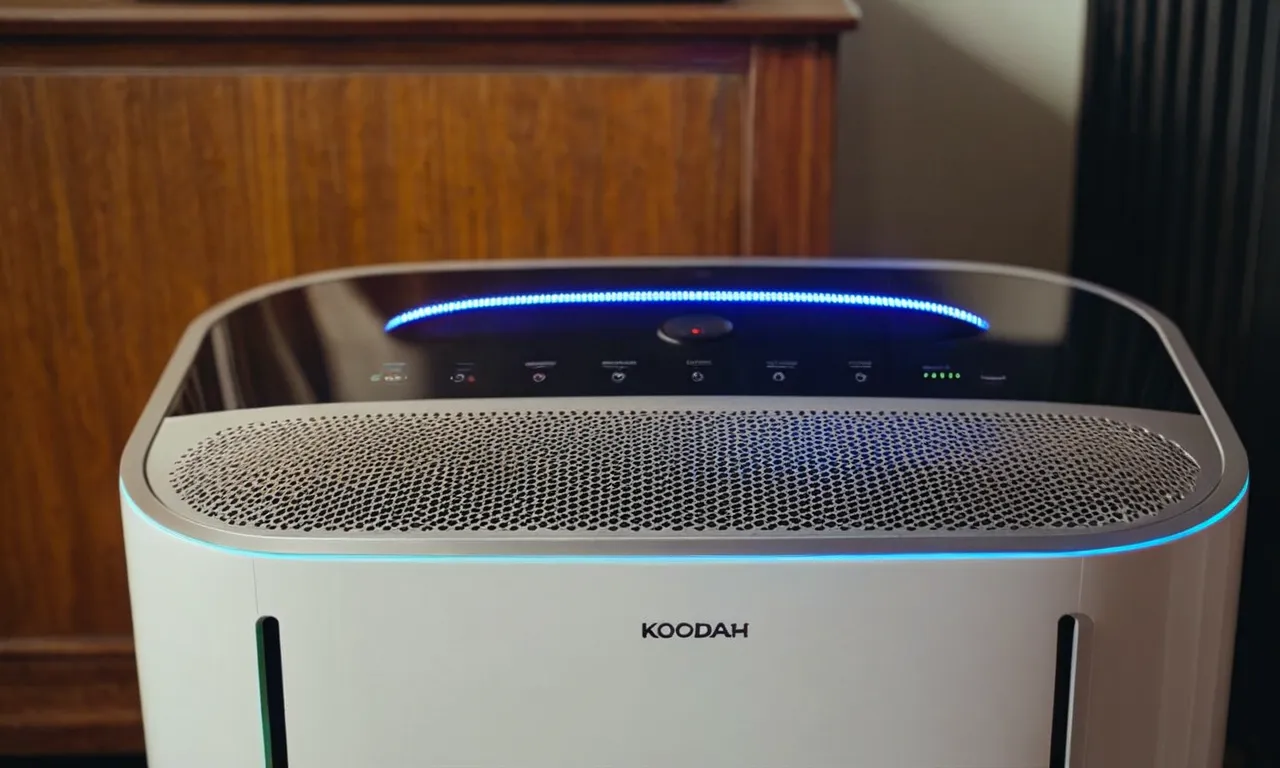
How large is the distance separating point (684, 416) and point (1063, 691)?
0.65 feet

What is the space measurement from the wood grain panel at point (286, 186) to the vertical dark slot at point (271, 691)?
42 centimetres

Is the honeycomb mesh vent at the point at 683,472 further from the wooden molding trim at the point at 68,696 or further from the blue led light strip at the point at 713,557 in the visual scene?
the wooden molding trim at the point at 68,696

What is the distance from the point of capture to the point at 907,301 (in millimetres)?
685

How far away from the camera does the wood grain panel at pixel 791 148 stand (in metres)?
0.82

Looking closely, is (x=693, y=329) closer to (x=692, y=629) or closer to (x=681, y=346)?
(x=681, y=346)

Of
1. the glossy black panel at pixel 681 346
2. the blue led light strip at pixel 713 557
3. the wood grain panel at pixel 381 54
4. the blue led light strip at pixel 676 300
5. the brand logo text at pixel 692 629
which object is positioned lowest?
the brand logo text at pixel 692 629

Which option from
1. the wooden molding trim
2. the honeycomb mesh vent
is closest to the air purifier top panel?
the honeycomb mesh vent

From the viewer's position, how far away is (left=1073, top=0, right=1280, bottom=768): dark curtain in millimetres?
812

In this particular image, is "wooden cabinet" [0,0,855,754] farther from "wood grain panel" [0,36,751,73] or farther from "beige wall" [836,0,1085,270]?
"beige wall" [836,0,1085,270]

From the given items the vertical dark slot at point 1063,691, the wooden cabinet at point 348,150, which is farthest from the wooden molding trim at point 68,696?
the vertical dark slot at point 1063,691

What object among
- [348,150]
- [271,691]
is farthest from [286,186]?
[271,691]

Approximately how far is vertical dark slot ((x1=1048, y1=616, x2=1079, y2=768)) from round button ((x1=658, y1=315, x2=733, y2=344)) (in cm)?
23

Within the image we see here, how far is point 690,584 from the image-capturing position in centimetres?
47

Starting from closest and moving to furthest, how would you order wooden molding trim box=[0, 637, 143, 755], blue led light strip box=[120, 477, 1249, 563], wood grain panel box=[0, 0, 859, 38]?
blue led light strip box=[120, 477, 1249, 563], wood grain panel box=[0, 0, 859, 38], wooden molding trim box=[0, 637, 143, 755]
